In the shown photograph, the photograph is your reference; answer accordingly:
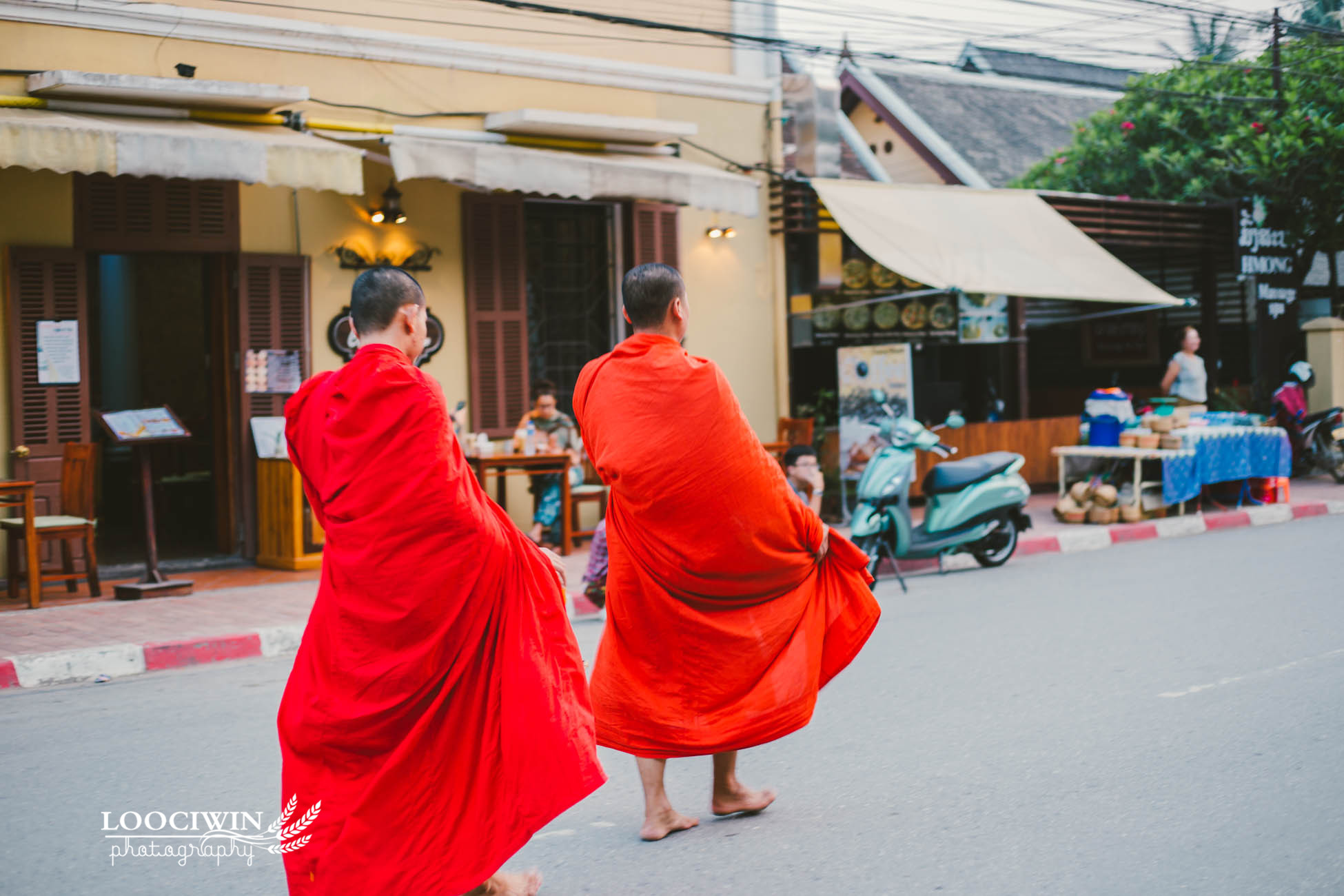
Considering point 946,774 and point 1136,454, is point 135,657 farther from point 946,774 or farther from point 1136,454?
point 1136,454

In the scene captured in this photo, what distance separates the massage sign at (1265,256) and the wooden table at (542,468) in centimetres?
986

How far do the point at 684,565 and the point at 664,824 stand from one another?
816 mm

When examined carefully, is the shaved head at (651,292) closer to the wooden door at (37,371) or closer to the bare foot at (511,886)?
the bare foot at (511,886)

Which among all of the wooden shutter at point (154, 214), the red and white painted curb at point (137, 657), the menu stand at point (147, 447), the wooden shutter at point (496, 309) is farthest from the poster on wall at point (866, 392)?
the menu stand at point (147, 447)

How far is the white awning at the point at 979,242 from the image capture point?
11688mm

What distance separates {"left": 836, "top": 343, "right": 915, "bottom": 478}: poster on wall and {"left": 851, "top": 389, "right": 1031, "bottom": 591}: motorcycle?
152cm

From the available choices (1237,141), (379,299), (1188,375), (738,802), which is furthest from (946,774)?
(1237,141)

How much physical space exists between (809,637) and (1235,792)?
149 centimetres

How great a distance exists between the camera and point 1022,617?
768 centimetres

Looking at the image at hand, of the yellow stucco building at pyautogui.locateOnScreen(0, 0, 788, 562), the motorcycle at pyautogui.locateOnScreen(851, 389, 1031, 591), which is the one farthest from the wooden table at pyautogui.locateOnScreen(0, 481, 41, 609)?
the motorcycle at pyautogui.locateOnScreen(851, 389, 1031, 591)

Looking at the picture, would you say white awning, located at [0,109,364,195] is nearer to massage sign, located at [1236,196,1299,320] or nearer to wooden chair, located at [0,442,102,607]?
wooden chair, located at [0,442,102,607]

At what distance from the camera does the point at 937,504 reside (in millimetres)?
9719

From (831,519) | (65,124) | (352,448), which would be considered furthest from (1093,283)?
(352,448)

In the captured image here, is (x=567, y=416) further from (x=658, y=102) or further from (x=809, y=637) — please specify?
(x=809, y=637)
